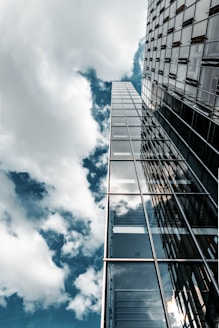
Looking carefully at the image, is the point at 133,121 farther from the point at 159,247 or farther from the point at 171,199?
the point at 159,247

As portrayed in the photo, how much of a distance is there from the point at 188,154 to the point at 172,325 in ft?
28.6

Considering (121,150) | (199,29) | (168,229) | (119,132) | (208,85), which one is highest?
(199,29)

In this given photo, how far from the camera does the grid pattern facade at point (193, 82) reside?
1061 cm

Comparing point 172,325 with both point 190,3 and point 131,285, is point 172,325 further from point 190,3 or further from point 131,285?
point 190,3

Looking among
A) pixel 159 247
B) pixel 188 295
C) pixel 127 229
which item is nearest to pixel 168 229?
pixel 159 247

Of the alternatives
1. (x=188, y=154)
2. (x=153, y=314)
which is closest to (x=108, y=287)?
(x=153, y=314)

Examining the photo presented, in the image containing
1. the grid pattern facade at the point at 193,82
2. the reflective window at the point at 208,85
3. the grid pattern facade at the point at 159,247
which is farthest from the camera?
the reflective window at the point at 208,85

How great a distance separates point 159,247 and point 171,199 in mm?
2992

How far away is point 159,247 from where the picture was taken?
26.2ft

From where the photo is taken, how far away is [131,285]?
701 centimetres

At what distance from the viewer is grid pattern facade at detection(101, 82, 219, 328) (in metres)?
6.34

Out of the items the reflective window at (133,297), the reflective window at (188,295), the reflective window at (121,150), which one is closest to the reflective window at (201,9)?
the reflective window at (121,150)

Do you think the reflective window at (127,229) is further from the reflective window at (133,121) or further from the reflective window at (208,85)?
the reflective window at (133,121)

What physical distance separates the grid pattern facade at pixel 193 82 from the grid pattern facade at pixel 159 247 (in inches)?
42.2
